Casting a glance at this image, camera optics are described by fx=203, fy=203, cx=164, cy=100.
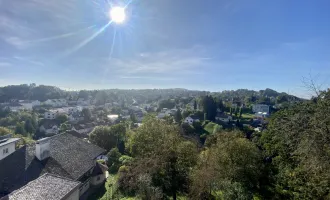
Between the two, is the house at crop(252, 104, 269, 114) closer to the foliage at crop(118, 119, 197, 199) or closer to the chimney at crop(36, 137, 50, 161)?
the foliage at crop(118, 119, 197, 199)

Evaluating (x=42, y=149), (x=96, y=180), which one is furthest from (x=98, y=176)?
(x=42, y=149)

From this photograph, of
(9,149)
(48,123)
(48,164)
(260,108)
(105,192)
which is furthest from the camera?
(260,108)

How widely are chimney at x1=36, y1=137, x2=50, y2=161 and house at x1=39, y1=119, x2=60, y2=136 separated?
116ft

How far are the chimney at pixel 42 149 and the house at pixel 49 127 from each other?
3528cm

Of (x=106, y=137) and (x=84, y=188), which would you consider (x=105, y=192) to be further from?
(x=106, y=137)

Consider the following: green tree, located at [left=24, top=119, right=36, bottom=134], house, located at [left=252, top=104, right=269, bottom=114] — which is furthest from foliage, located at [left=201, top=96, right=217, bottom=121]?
green tree, located at [left=24, top=119, right=36, bottom=134]

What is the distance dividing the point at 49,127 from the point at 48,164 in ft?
147

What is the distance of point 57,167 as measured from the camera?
59.0ft

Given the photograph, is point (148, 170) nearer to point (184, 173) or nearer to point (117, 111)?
point (184, 173)

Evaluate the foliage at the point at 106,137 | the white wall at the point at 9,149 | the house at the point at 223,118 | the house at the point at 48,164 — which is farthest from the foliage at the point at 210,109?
the white wall at the point at 9,149

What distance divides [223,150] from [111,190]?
10.8 meters

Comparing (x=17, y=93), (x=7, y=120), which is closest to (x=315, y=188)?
(x=7, y=120)

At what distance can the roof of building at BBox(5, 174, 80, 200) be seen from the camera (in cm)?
1032

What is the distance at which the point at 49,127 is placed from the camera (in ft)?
187
